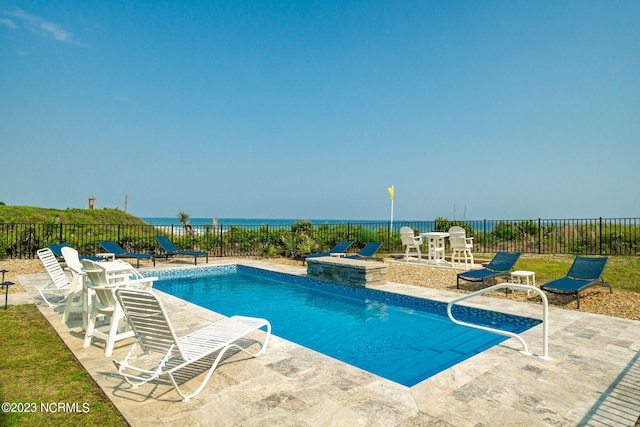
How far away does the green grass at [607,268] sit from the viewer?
7.68 meters

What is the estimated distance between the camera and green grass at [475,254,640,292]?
7.68m

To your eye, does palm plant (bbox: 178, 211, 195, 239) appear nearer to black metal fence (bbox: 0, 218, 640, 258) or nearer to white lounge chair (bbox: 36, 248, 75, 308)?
black metal fence (bbox: 0, 218, 640, 258)

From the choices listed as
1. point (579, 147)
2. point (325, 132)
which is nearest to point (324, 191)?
point (325, 132)

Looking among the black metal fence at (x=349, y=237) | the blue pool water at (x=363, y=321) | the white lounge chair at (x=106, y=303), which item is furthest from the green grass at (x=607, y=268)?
the white lounge chair at (x=106, y=303)

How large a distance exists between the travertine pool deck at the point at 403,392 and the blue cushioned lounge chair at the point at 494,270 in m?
3.01

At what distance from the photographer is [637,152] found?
1675 cm

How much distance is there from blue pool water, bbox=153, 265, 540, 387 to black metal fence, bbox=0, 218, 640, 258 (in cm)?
488

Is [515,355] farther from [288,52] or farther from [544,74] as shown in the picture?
[288,52]

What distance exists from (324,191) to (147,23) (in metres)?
25.7

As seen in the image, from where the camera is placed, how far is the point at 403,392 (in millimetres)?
2889

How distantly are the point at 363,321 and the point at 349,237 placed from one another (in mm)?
8967

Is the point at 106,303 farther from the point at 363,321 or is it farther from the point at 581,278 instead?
the point at 581,278

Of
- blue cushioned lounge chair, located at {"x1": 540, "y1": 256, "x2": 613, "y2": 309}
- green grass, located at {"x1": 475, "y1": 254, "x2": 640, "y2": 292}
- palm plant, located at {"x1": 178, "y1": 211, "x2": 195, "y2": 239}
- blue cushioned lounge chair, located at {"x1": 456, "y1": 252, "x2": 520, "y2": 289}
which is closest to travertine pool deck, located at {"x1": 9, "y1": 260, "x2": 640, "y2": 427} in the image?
blue cushioned lounge chair, located at {"x1": 540, "y1": 256, "x2": 613, "y2": 309}

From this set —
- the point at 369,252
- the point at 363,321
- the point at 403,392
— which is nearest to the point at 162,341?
the point at 403,392
